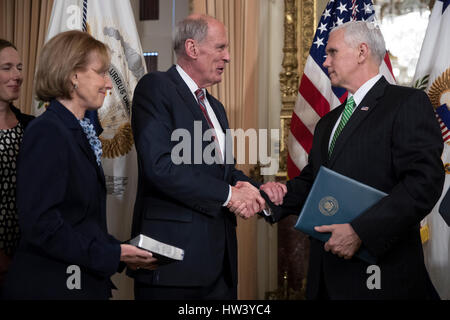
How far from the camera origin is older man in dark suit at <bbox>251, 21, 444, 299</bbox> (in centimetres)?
215

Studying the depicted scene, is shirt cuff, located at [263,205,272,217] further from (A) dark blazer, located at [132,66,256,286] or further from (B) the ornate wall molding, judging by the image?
(B) the ornate wall molding

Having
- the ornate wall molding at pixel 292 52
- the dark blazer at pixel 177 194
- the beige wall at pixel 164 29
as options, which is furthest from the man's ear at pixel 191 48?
the beige wall at pixel 164 29

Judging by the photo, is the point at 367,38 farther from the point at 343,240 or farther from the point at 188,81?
the point at 343,240

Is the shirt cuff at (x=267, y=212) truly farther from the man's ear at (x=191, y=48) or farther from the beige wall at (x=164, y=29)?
the beige wall at (x=164, y=29)

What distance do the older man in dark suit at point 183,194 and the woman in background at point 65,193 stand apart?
376 millimetres

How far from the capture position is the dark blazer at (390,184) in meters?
2.14

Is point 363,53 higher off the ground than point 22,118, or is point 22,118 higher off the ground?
point 363,53

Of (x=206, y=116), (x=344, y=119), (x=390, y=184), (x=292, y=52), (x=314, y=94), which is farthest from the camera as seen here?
(x=292, y=52)

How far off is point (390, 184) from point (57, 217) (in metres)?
1.47

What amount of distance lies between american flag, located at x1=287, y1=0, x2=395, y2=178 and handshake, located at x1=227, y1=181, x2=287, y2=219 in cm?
105

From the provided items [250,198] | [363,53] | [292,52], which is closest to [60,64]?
[250,198]

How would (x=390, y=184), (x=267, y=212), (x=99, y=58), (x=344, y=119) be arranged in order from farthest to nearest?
(x=267, y=212) → (x=344, y=119) → (x=390, y=184) → (x=99, y=58)

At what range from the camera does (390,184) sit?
229 centimetres

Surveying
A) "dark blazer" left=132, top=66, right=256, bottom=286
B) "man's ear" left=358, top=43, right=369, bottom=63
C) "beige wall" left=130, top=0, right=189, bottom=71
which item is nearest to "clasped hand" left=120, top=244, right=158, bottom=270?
"dark blazer" left=132, top=66, right=256, bottom=286
